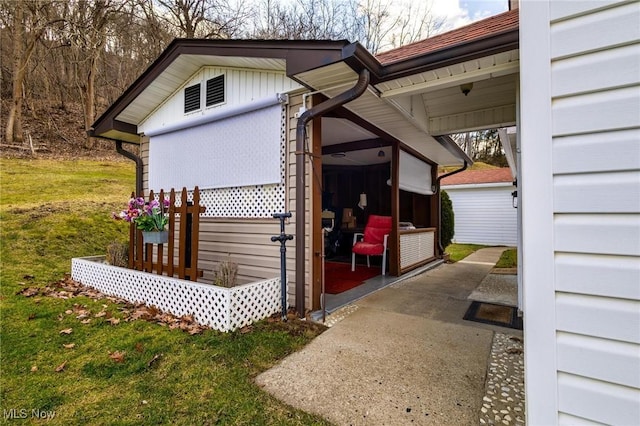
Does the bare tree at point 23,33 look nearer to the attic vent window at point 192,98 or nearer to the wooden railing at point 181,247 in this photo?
the attic vent window at point 192,98

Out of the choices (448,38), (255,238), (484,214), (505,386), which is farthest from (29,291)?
(484,214)

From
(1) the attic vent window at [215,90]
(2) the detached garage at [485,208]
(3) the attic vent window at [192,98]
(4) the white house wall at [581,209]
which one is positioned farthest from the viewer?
(2) the detached garage at [485,208]

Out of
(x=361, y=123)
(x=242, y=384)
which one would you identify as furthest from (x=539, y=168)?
(x=361, y=123)

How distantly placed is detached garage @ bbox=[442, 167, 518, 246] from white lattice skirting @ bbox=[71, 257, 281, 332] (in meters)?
11.3

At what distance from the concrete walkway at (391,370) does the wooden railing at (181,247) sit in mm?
1841

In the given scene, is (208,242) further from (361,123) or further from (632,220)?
(632,220)

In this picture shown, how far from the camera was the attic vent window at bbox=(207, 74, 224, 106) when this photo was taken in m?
4.33

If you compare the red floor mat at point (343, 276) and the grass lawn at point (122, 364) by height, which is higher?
the red floor mat at point (343, 276)

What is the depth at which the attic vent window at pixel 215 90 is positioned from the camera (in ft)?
14.2

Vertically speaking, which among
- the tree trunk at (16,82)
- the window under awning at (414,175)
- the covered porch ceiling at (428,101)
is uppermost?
the tree trunk at (16,82)

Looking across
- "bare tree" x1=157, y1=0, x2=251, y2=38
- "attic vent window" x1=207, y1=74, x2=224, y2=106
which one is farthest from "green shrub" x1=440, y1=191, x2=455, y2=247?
"bare tree" x1=157, y1=0, x2=251, y2=38

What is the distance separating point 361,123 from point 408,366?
338cm

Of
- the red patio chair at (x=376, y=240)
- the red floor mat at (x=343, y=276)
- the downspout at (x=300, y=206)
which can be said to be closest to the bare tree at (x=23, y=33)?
the downspout at (x=300, y=206)

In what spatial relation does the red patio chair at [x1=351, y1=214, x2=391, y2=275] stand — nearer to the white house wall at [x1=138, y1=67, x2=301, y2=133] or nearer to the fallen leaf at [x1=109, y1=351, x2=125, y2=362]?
the white house wall at [x1=138, y1=67, x2=301, y2=133]
